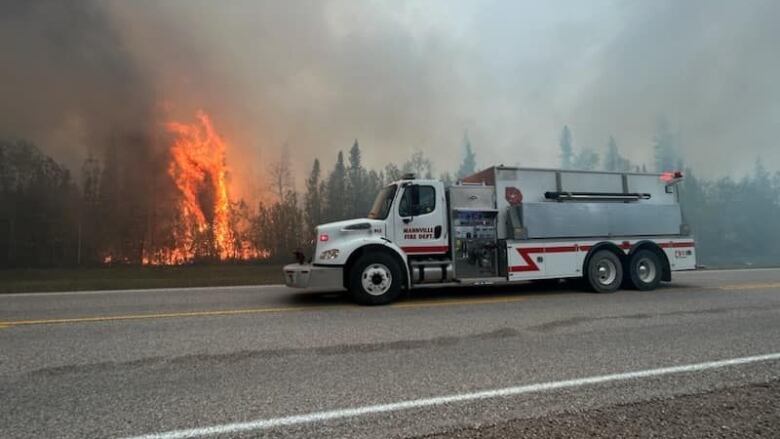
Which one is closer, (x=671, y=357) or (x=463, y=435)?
(x=463, y=435)

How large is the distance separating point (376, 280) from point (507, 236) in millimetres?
3422

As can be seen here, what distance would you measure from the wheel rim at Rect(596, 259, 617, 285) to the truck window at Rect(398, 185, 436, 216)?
15.0ft

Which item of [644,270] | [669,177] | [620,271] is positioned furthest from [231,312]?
[669,177]

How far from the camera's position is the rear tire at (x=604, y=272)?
33.3ft

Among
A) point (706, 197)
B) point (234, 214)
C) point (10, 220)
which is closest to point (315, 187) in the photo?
point (234, 214)

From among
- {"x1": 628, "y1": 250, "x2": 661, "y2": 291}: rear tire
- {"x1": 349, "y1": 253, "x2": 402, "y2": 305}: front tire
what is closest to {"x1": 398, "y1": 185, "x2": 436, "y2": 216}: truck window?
{"x1": 349, "y1": 253, "x2": 402, "y2": 305}: front tire

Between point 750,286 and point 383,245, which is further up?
point 383,245

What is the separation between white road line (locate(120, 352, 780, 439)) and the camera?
9.78 feet

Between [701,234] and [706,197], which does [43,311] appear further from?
[706,197]

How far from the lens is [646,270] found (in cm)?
1081

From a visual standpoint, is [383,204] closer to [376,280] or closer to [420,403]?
[376,280]

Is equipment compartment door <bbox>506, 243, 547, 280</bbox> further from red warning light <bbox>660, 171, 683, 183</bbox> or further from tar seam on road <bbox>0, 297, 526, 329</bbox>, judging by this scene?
red warning light <bbox>660, 171, 683, 183</bbox>

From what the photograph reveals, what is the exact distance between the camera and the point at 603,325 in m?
6.54

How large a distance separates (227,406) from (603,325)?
5.64 m
